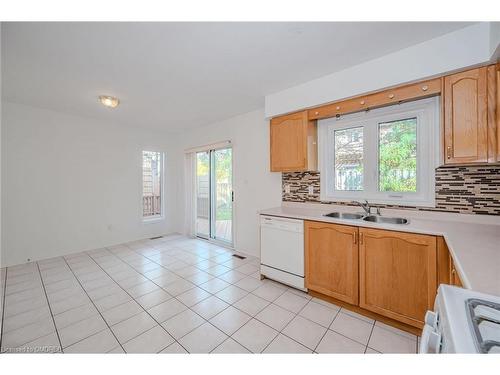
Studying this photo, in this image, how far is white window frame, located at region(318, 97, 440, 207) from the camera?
202 cm

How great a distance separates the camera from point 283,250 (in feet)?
8.07

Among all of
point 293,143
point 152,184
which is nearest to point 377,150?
point 293,143

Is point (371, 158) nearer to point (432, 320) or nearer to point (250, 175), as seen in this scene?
point (250, 175)

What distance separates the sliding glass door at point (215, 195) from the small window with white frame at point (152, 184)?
92 centimetres

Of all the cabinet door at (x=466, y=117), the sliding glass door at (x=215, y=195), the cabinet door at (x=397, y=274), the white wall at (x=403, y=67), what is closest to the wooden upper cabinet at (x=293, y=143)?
the white wall at (x=403, y=67)

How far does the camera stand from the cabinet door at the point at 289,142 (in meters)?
2.56

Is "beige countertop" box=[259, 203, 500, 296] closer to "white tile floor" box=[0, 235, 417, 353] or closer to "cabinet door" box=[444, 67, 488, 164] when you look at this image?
"cabinet door" box=[444, 67, 488, 164]

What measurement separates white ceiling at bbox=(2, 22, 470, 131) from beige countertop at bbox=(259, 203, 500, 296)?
5.06 feet

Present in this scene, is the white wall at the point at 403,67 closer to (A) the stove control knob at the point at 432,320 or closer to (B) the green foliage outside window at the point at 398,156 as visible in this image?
(B) the green foliage outside window at the point at 398,156

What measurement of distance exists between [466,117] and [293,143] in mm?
1533

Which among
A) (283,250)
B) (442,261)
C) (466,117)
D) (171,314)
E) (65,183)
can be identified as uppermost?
(466,117)
